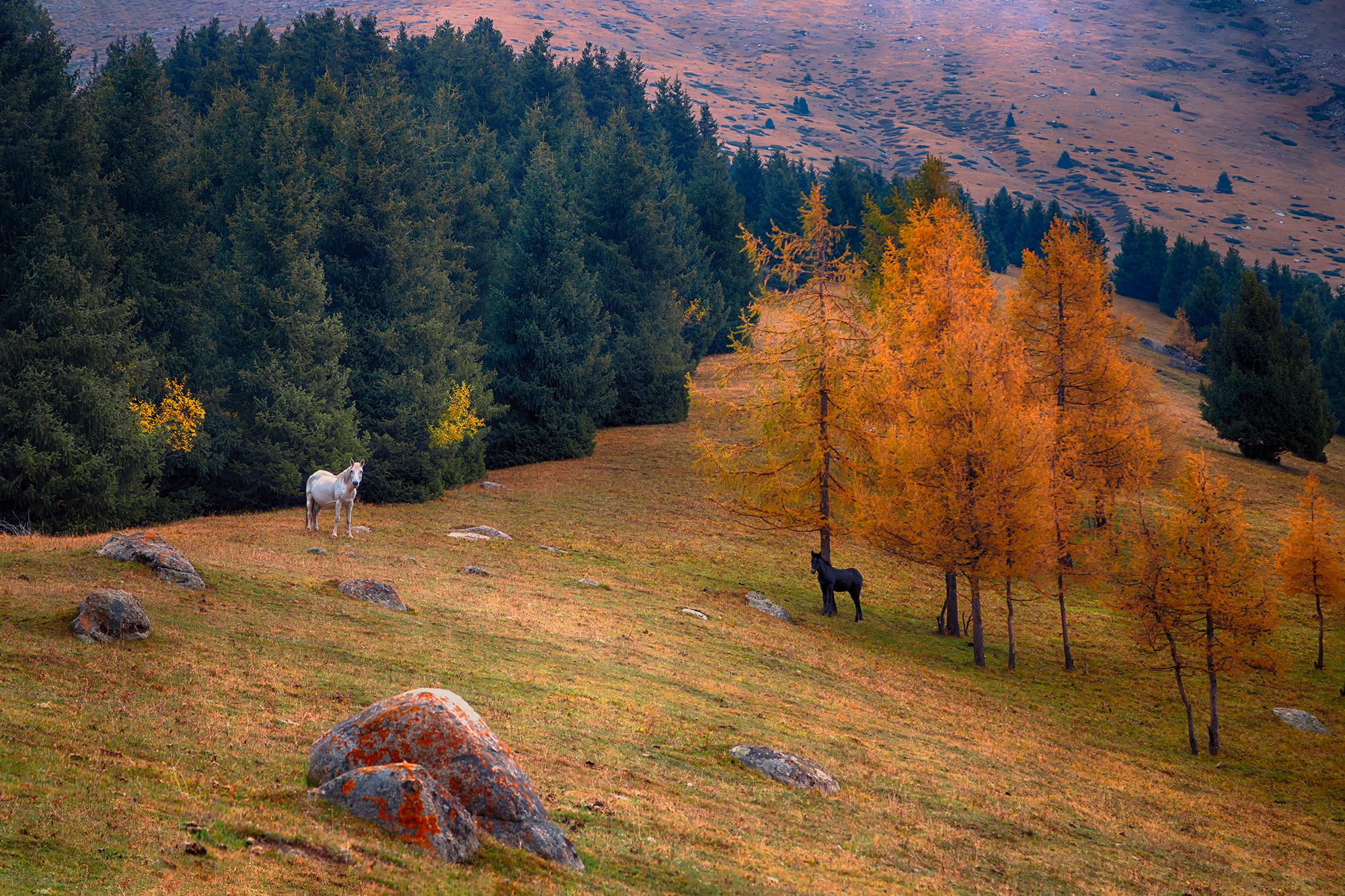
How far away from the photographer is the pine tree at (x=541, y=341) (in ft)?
174

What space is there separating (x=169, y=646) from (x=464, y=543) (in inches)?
692

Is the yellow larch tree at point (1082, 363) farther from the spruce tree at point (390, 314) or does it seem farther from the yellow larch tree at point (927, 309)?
the spruce tree at point (390, 314)

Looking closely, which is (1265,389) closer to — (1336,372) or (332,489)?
(1336,372)

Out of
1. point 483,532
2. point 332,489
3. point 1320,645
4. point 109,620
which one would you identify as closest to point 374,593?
point 109,620

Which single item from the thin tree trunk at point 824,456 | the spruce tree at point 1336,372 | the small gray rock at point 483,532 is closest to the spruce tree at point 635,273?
the small gray rock at point 483,532

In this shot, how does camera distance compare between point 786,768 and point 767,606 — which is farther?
point 767,606

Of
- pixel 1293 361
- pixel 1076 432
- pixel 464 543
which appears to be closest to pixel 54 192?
pixel 464 543

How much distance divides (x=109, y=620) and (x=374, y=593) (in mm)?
7624

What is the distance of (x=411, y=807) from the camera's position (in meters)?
8.90

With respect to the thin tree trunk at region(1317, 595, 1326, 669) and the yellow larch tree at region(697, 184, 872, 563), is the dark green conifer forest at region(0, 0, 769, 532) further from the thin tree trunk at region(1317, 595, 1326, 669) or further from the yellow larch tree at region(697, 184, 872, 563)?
the thin tree trunk at region(1317, 595, 1326, 669)

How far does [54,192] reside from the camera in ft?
116

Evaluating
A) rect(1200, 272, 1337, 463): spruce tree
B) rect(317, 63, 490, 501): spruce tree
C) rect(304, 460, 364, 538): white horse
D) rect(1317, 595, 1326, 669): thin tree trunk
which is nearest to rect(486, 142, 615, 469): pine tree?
rect(317, 63, 490, 501): spruce tree

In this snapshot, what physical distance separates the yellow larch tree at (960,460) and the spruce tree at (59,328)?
2718cm

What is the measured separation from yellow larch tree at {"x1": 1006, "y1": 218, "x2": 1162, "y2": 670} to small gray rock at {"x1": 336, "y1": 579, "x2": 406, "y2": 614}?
2647cm
